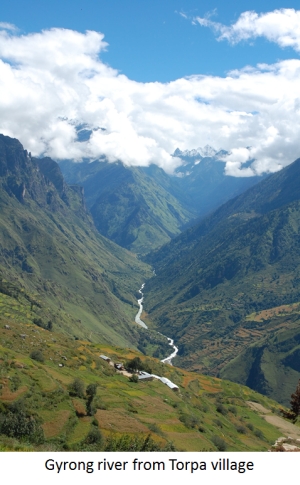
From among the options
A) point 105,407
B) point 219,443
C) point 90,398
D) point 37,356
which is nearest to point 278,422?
point 219,443

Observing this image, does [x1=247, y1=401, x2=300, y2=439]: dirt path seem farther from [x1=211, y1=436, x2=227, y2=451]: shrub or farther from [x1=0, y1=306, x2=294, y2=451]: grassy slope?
[x1=211, y1=436, x2=227, y2=451]: shrub

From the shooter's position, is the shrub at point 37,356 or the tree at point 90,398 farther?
the shrub at point 37,356

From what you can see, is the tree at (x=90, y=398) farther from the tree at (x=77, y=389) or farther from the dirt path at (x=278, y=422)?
the dirt path at (x=278, y=422)

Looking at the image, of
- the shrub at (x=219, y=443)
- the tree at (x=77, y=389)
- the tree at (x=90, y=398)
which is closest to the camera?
A: the tree at (x=90, y=398)

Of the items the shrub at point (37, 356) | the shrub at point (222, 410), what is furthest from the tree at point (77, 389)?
the shrub at point (222, 410)

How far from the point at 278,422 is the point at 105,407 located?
90.7 metres

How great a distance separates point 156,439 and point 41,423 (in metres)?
18.7

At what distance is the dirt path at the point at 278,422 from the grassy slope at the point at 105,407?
4228 mm

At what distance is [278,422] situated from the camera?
14662 cm

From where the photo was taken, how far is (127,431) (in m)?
69.2

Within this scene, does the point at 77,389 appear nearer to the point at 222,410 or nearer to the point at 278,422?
the point at 222,410

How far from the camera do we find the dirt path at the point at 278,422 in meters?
134

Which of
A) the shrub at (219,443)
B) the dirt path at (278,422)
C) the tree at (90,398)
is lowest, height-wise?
the shrub at (219,443)
